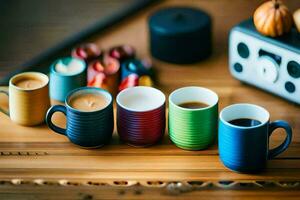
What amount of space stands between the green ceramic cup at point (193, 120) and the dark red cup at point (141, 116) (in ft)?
0.07

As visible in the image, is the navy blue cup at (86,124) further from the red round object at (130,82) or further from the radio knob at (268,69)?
the radio knob at (268,69)

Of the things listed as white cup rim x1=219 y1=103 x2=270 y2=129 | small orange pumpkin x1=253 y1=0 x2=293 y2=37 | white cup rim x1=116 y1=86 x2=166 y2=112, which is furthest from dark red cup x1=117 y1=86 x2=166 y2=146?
small orange pumpkin x1=253 y1=0 x2=293 y2=37

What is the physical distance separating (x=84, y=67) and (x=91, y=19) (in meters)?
0.24

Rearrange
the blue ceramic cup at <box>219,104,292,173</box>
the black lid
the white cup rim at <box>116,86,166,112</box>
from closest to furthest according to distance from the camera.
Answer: the blue ceramic cup at <box>219,104,292,173</box>
the white cup rim at <box>116,86,166,112</box>
the black lid

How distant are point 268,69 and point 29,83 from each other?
0.44m

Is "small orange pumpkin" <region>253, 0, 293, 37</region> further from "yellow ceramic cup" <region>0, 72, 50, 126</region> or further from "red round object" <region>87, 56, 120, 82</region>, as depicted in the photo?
"yellow ceramic cup" <region>0, 72, 50, 126</region>

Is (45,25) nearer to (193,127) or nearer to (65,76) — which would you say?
(65,76)

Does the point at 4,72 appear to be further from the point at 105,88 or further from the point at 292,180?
the point at 292,180

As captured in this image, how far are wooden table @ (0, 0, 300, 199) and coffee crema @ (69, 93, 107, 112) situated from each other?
0.07 m

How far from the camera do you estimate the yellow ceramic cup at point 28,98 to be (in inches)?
48.1

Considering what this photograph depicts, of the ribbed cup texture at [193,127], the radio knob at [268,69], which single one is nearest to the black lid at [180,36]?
the radio knob at [268,69]

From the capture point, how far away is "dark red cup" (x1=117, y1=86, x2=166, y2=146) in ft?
3.84

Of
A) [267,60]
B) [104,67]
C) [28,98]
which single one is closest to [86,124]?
[28,98]

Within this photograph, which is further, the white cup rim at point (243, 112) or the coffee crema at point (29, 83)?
the coffee crema at point (29, 83)
